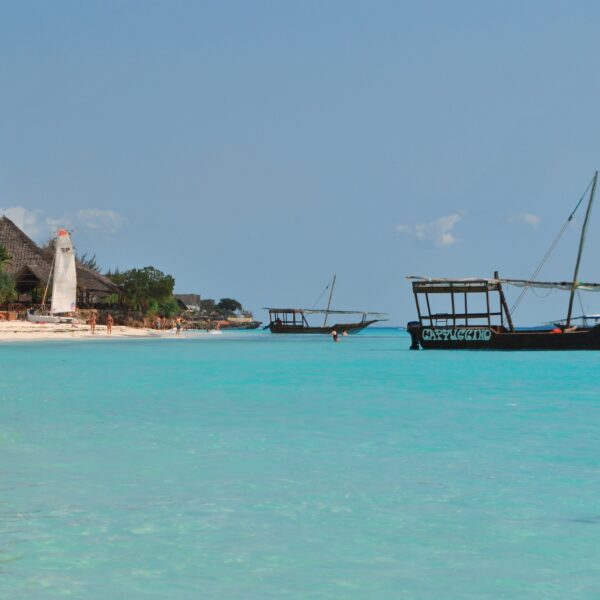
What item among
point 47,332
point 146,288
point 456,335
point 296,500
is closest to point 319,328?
point 146,288

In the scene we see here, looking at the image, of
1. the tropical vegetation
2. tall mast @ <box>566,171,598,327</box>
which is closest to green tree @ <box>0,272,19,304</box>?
the tropical vegetation

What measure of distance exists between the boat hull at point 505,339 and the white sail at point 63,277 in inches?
1138

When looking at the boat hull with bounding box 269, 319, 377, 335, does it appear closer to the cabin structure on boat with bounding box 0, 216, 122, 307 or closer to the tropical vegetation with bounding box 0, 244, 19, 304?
the cabin structure on boat with bounding box 0, 216, 122, 307

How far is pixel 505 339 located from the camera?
38.2 m

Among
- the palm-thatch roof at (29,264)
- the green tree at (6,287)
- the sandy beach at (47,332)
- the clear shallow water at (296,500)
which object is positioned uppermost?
the palm-thatch roof at (29,264)

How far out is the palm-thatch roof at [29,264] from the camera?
6353 centimetres

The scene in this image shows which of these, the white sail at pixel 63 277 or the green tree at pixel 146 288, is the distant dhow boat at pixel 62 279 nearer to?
the white sail at pixel 63 277

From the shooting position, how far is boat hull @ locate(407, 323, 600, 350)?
36.9 m

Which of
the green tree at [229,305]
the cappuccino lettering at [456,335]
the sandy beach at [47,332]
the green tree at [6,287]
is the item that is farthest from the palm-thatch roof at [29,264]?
the green tree at [229,305]

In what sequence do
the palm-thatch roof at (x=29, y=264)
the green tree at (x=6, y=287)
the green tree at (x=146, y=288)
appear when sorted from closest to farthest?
the green tree at (x=6, y=287) < the palm-thatch roof at (x=29, y=264) < the green tree at (x=146, y=288)

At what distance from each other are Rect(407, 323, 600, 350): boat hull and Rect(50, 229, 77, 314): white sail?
1138 inches

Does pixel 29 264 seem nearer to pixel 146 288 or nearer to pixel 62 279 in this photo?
pixel 62 279

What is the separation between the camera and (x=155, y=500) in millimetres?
6883

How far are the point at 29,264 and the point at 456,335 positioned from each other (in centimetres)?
3939
